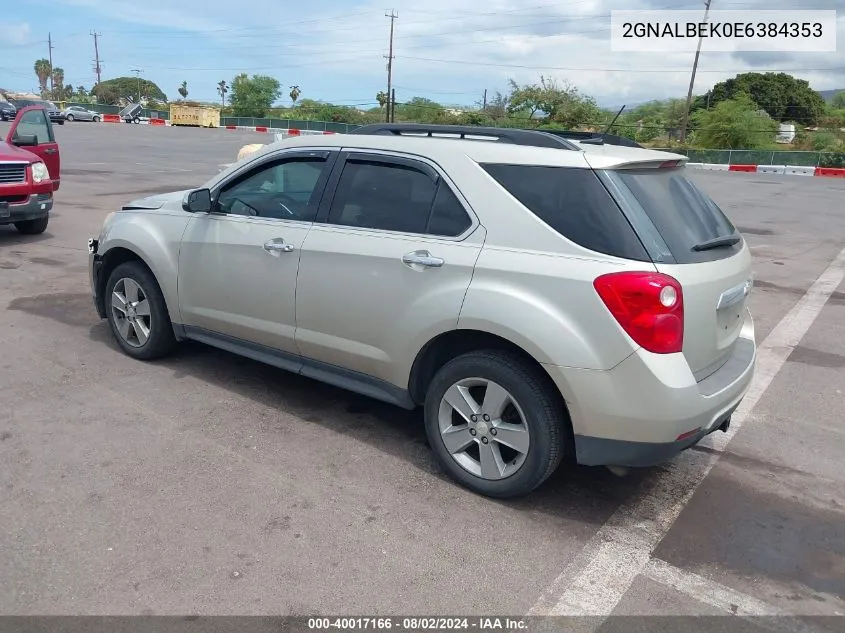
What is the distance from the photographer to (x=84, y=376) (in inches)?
201

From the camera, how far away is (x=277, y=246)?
172 inches

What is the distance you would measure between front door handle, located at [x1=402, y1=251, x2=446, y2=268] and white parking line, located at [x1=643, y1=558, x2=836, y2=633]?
1.73 metres

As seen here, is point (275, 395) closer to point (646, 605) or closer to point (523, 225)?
point (523, 225)

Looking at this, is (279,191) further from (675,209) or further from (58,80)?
(58,80)

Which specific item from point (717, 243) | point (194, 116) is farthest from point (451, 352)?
point (194, 116)

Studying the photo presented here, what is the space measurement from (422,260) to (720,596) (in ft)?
6.71

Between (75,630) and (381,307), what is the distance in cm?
205

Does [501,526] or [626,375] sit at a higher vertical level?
[626,375]

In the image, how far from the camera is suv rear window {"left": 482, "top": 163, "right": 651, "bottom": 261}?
130 inches

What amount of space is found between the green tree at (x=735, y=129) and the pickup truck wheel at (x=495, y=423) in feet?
180

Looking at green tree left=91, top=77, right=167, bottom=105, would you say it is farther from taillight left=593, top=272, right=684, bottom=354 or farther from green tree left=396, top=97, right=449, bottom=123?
taillight left=593, top=272, right=684, bottom=354

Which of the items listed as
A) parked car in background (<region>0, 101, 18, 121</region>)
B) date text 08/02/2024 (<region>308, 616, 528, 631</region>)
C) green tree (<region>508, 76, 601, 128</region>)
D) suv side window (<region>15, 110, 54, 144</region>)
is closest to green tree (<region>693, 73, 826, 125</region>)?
green tree (<region>508, 76, 601, 128</region>)

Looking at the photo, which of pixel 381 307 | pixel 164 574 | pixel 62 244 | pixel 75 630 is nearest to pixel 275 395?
pixel 381 307

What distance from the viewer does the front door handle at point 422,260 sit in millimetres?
3689
